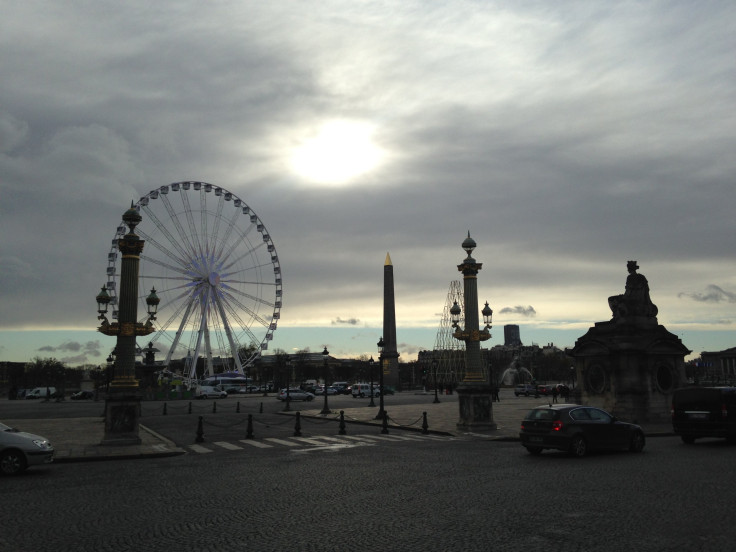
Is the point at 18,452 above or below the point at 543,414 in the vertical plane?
below

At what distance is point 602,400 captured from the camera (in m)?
28.4

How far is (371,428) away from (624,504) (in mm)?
19153

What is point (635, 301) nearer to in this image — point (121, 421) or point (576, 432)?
point (576, 432)

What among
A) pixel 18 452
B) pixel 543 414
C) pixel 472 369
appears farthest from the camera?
pixel 472 369

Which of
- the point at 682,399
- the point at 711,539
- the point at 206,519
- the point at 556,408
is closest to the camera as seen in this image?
the point at 711,539

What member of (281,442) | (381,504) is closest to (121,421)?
(281,442)

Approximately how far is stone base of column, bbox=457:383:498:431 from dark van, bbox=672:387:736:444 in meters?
7.63

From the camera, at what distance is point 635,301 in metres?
28.5

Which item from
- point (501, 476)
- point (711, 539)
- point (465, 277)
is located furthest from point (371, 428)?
point (711, 539)

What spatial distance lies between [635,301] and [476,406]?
9.48 metres

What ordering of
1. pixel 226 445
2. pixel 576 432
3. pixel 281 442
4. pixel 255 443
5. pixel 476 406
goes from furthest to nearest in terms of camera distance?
pixel 476 406 < pixel 281 442 < pixel 255 443 < pixel 226 445 < pixel 576 432

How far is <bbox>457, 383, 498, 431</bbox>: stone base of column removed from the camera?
25.6 metres

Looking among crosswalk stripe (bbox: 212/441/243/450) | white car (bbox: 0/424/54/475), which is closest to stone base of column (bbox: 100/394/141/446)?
crosswalk stripe (bbox: 212/441/243/450)

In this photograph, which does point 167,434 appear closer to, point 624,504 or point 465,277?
point 465,277
